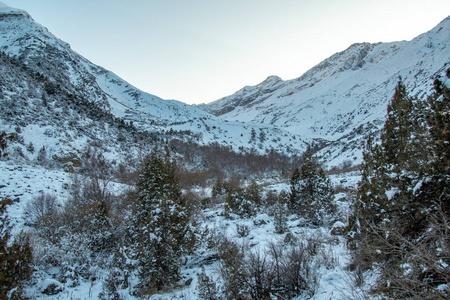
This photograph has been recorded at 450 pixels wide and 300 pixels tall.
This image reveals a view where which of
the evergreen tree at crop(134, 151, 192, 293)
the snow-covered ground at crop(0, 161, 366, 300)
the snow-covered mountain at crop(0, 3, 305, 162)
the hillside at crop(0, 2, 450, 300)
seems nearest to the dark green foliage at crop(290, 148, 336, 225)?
the hillside at crop(0, 2, 450, 300)

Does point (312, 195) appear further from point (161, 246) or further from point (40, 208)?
point (40, 208)

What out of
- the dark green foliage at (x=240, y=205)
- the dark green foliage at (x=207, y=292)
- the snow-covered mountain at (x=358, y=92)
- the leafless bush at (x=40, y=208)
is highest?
the snow-covered mountain at (x=358, y=92)

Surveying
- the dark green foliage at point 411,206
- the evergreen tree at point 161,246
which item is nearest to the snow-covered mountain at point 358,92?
the dark green foliage at point 411,206

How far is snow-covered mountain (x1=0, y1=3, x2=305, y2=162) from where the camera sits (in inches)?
1291

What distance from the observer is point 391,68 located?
378ft

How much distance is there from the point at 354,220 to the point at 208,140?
7546cm

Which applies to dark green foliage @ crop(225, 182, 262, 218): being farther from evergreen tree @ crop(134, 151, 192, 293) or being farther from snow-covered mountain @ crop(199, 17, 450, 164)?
snow-covered mountain @ crop(199, 17, 450, 164)

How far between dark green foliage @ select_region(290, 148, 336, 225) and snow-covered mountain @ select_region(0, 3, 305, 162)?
28.2m

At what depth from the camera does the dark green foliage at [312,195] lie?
1013 cm

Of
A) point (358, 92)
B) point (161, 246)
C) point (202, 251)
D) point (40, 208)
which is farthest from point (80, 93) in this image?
point (358, 92)

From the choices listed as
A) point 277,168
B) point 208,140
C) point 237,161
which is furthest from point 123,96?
point 277,168

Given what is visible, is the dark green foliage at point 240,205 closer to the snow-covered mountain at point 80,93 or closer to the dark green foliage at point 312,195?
the dark green foliage at point 312,195

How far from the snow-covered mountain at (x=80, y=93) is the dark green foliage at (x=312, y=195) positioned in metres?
28.2

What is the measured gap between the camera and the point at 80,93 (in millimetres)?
56719
